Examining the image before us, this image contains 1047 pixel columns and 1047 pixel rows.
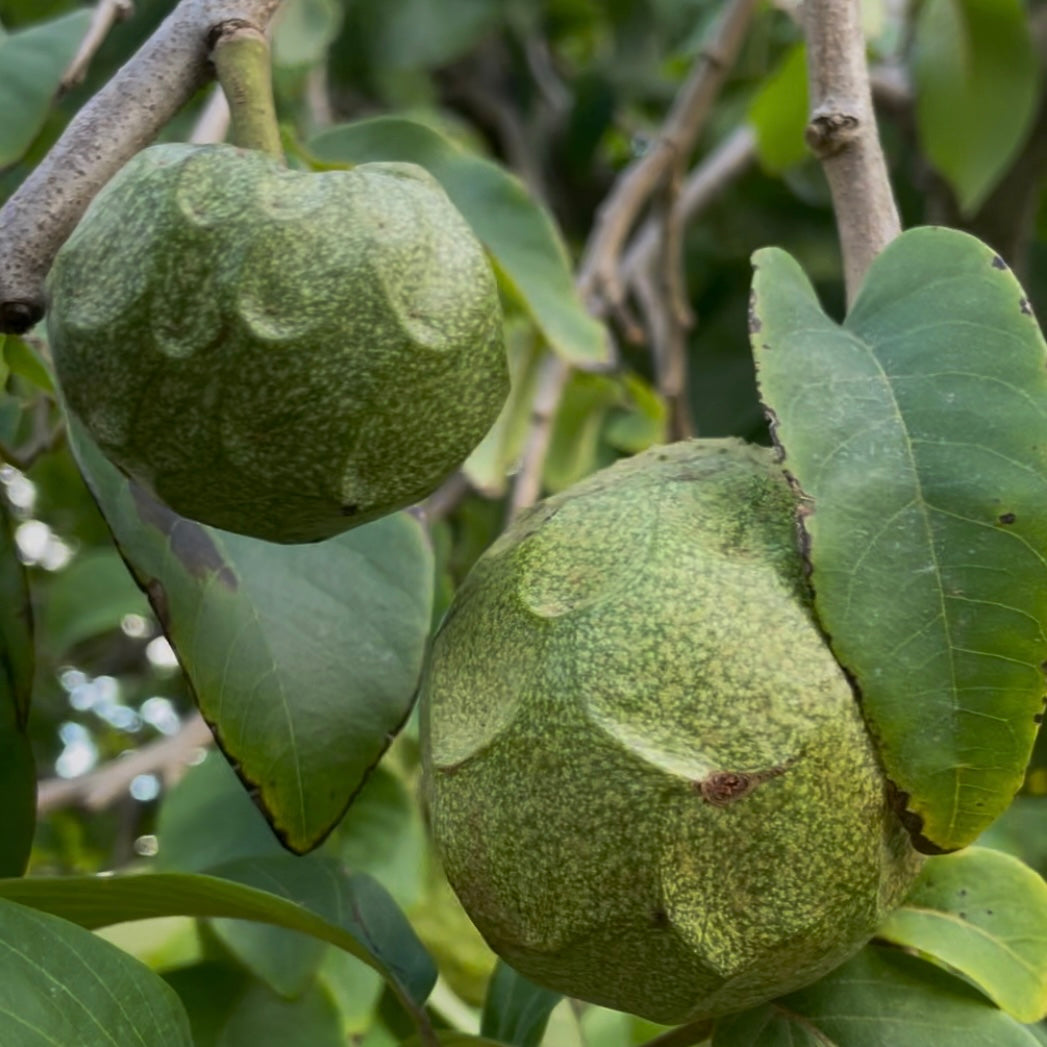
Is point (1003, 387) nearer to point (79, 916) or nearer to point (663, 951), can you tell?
point (663, 951)

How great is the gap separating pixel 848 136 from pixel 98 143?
16.1 inches

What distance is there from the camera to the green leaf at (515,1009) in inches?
36.9

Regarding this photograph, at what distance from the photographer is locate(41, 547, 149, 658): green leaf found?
5.78 ft

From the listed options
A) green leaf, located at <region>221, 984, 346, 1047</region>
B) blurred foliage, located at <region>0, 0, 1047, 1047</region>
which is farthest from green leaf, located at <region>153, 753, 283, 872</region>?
green leaf, located at <region>221, 984, 346, 1047</region>

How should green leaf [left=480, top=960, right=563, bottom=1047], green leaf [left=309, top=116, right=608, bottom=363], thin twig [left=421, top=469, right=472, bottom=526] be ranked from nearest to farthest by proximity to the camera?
green leaf [left=480, top=960, right=563, bottom=1047]
green leaf [left=309, top=116, right=608, bottom=363]
thin twig [left=421, top=469, right=472, bottom=526]

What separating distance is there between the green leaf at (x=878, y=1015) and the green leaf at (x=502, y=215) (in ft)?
2.39

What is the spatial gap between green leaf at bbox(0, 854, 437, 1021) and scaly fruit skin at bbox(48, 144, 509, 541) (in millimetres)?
215

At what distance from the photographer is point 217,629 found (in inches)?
32.6

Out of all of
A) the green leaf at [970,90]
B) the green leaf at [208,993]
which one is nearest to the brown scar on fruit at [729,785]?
the green leaf at [208,993]

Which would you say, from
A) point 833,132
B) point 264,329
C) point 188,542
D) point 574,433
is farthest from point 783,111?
point 264,329

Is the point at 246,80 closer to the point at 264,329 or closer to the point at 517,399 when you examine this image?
the point at 264,329

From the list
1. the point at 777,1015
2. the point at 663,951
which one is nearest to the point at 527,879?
the point at 663,951

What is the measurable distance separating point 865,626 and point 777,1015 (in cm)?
24

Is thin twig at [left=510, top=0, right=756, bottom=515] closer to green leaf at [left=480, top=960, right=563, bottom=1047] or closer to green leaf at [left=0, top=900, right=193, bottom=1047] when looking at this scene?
green leaf at [left=480, top=960, right=563, bottom=1047]
